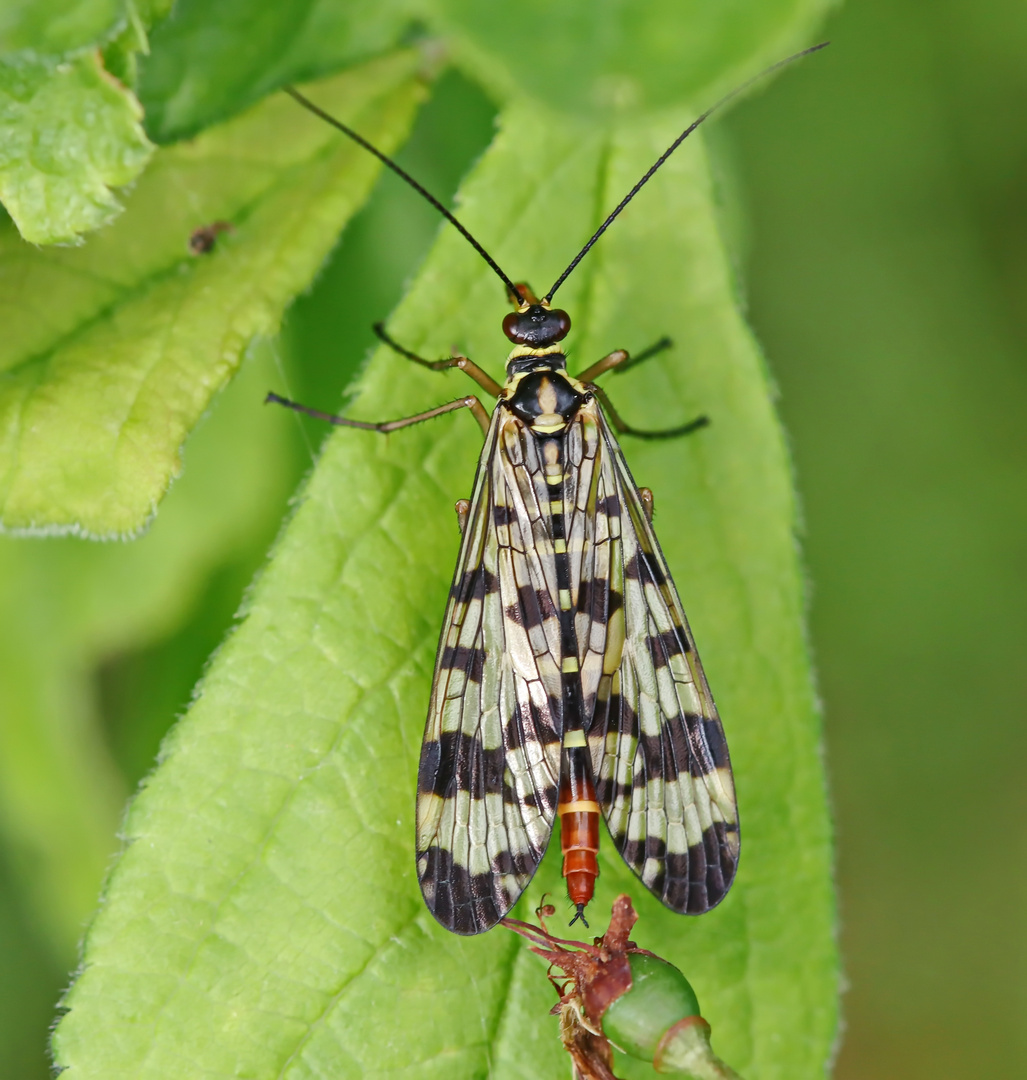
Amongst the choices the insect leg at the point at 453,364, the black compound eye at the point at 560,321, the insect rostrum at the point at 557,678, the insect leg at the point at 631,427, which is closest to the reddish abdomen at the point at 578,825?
the insect rostrum at the point at 557,678

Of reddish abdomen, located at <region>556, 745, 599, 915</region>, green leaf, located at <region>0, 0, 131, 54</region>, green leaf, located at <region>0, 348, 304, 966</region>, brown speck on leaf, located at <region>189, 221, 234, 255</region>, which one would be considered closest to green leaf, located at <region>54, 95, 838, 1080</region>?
reddish abdomen, located at <region>556, 745, 599, 915</region>

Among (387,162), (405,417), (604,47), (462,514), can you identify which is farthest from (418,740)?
(604,47)

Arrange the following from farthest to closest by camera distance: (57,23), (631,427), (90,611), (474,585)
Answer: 1. (90,611)
2. (631,427)
3. (474,585)
4. (57,23)

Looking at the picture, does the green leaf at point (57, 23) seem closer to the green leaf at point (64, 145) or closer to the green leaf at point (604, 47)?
the green leaf at point (64, 145)

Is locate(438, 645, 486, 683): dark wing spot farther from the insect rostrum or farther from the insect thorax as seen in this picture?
the insect thorax

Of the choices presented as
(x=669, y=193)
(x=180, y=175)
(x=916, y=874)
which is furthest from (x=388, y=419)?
(x=916, y=874)

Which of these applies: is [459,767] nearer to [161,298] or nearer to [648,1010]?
[648,1010]
